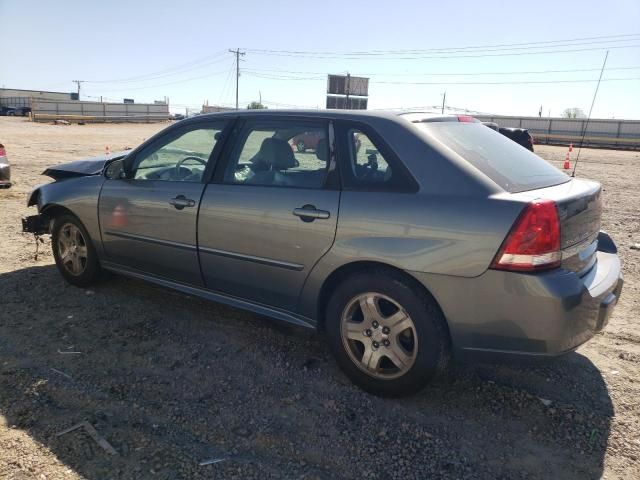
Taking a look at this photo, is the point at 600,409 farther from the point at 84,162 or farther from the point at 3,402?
the point at 84,162

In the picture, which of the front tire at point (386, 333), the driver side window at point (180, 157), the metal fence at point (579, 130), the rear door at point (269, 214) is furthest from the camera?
the metal fence at point (579, 130)

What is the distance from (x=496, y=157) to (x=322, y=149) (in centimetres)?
107

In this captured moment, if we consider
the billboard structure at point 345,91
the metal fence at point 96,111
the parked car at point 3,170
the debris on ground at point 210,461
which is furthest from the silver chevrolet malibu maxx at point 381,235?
the metal fence at point 96,111

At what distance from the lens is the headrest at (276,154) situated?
3480 millimetres

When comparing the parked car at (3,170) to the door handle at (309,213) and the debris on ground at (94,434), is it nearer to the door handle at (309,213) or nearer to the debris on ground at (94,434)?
the debris on ground at (94,434)

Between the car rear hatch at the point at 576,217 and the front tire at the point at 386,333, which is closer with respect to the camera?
the car rear hatch at the point at 576,217

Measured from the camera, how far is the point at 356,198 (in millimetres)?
2986

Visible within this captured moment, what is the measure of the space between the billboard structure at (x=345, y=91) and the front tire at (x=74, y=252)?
1960 inches

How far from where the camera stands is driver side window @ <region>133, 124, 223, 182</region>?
382 cm

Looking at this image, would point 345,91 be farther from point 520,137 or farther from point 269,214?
point 269,214

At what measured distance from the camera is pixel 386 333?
2936 millimetres

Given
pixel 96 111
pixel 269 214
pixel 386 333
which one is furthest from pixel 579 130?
pixel 96 111

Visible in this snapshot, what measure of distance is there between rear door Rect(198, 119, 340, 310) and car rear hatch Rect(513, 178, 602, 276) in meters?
1.17

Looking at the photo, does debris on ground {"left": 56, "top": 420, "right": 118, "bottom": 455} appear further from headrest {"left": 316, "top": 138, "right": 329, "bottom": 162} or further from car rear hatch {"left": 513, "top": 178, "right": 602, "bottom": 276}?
car rear hatch {"left": 513, "top": 178, "right": 602, "bottom": 276}
